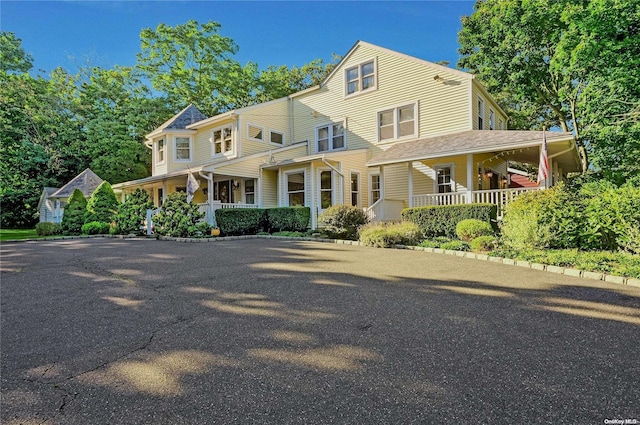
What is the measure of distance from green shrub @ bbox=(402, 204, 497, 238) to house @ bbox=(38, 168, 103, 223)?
21.7 m

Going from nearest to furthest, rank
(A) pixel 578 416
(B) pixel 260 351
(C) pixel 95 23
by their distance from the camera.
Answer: (A) pixel 578 416 < (B) pixel 260 351 < (C) pixel 95 23

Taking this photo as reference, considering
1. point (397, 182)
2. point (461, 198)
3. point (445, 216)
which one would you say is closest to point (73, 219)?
point (397, 182)

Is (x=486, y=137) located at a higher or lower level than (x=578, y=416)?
higher

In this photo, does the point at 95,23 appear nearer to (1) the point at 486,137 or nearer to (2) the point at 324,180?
(2) the point at 324,180

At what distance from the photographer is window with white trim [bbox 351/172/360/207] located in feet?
52.2

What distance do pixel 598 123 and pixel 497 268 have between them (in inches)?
463

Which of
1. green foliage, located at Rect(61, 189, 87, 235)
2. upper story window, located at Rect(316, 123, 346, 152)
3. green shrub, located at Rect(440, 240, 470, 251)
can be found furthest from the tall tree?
green shrub, located at Rect(440, 240, 470, 251)

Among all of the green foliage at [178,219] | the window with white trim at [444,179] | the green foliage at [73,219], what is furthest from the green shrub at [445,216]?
the green foliage at [73,219]

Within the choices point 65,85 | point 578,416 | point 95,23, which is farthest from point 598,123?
point 65,85

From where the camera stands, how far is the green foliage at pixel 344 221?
1198 cm

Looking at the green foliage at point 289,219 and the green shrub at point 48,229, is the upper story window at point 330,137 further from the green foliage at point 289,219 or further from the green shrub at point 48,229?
the green shrub at point 48,229

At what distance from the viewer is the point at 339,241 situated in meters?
11.2

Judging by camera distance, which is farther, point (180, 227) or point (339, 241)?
point (180, 227)

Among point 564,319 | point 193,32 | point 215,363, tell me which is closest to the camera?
point 215,363
